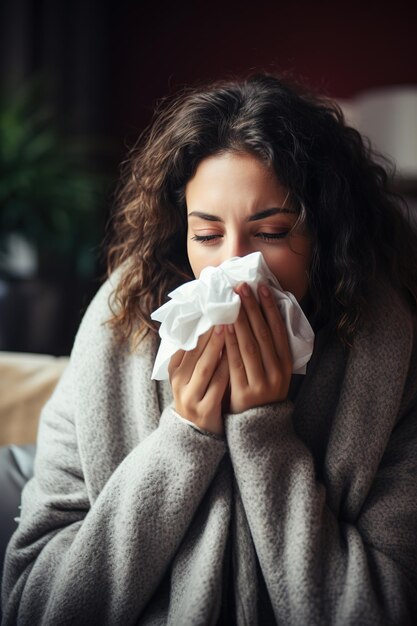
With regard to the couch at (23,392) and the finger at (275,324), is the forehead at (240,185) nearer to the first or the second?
the finger at (275,324)

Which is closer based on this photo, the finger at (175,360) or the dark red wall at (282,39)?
the finger at (175,360)

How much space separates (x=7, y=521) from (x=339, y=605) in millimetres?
557

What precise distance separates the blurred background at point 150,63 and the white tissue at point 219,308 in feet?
6.16

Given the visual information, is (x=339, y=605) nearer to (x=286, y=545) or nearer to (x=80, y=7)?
(x=286, y=545)

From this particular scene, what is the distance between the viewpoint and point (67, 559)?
915mm

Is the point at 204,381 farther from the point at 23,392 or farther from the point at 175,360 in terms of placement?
the point at 23,392

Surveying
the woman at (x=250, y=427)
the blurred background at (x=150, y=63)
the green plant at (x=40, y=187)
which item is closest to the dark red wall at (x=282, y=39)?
the blurred background at (x=150, y=63)

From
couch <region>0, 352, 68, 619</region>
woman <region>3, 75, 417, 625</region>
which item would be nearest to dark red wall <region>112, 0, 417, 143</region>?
couch <region>0, 352, 68, 619</region>

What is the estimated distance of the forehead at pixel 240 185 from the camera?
2.97 ft

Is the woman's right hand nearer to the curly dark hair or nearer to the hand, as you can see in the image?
the hand

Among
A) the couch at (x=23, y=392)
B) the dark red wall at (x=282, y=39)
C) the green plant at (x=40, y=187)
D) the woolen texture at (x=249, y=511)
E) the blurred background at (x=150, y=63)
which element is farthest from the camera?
the dark red wall at (x=282, y=39)

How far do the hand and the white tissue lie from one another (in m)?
0.02

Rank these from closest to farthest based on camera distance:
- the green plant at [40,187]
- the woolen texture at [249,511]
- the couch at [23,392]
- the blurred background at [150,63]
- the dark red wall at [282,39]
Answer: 1. the woolen texture at [249,511]
2. the couch at [23,392]
3. the green plant at [40,187]
4. the blurred background at [150,63]
5. the dark red wall at [282,39]

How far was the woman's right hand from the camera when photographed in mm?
907
